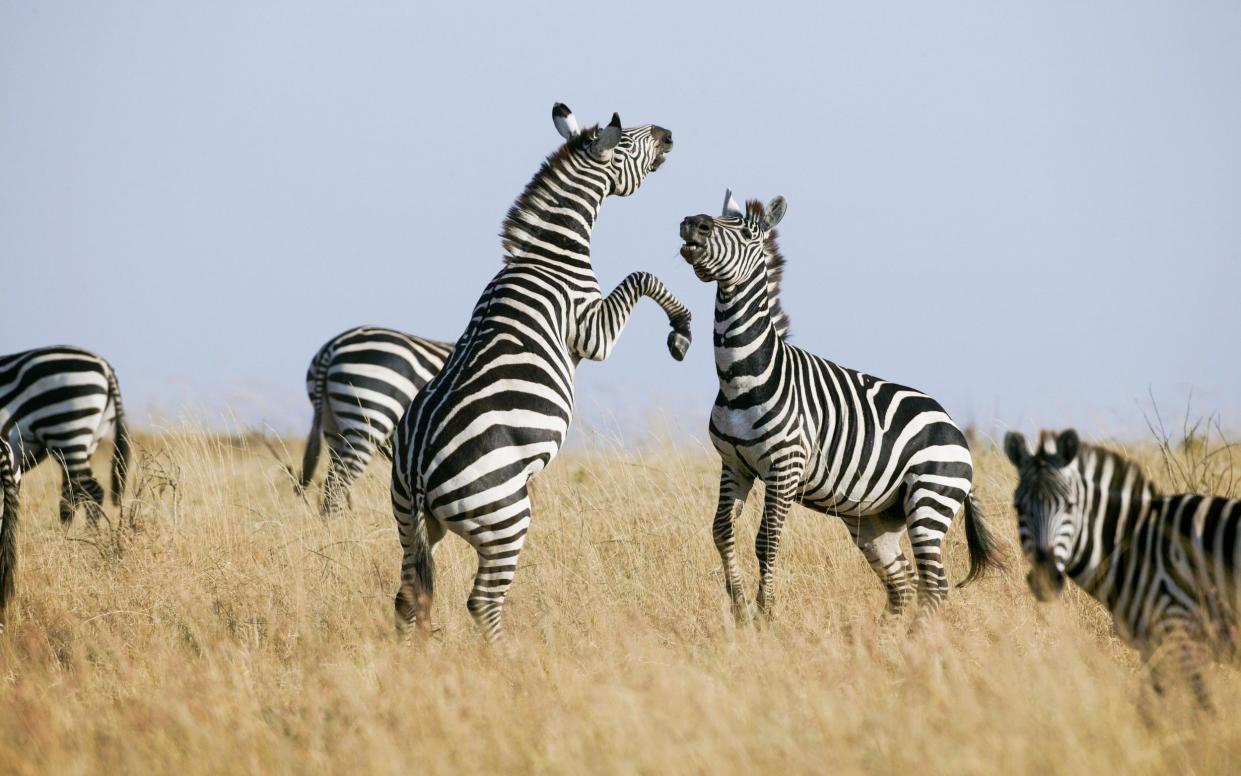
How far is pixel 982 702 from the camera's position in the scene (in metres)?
5.16

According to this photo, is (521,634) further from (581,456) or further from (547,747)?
(581,456)

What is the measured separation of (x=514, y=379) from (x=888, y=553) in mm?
2668

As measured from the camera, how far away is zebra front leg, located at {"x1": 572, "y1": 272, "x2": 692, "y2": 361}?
7.56 metres

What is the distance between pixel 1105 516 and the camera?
16.9 ft

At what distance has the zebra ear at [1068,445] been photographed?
16.0ft

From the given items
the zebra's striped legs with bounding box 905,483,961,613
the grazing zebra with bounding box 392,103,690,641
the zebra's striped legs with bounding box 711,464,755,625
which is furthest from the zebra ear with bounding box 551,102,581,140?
the zebra's striped legs with bounding box 905,483,961,613

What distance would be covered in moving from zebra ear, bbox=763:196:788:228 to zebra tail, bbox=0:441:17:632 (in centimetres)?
493

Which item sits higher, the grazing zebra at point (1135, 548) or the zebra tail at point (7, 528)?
the grazing zebra at point (1135, 548)

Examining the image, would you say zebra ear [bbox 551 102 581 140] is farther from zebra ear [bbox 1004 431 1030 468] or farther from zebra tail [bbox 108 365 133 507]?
zebra tail [bbox 108 365 133 507]

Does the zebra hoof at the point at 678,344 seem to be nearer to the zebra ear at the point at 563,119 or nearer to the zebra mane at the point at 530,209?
Result: the zebra mane at the point at 530,209

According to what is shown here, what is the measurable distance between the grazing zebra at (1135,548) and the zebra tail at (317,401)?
27.3 feet

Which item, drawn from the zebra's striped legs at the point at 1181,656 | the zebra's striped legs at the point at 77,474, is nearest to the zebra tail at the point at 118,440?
the zebra's striped legs at the point at 77,474

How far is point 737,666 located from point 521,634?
5.41 ft

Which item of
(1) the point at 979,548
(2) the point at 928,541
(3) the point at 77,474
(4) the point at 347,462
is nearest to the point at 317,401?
(4) the point at 347,462
